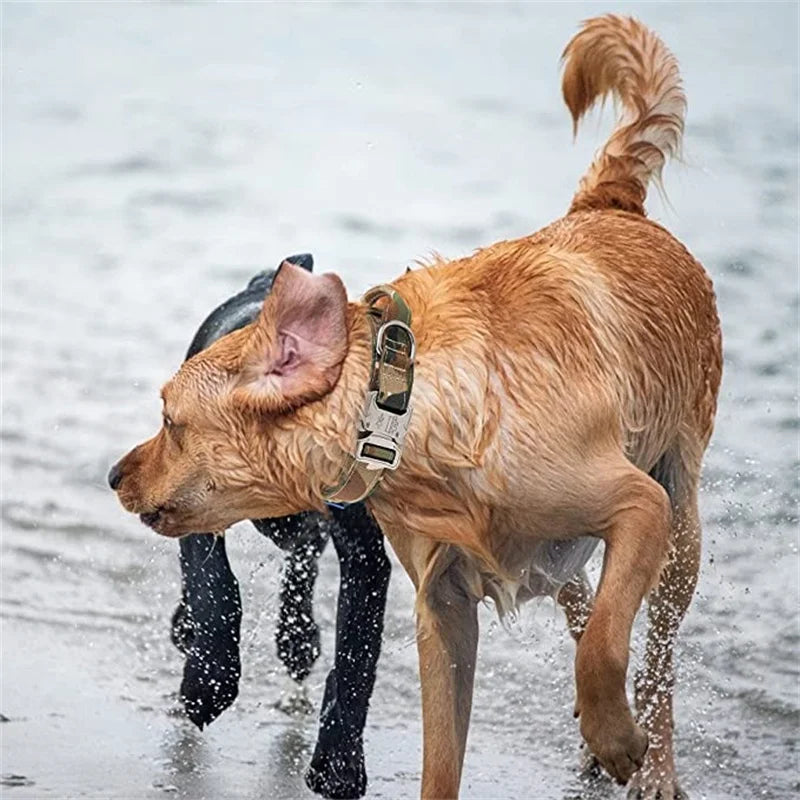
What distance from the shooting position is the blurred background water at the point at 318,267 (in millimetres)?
5840

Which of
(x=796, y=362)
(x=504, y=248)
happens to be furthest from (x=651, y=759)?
(x=796, y=362)

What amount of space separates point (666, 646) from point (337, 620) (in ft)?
3.30

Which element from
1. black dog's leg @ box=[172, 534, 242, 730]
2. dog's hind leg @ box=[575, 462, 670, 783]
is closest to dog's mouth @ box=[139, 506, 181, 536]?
black dog's leg @ box=[172, 534, 242, 730]

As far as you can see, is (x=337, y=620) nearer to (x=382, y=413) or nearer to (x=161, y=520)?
(x=161, y=520)

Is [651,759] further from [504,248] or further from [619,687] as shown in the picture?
[504,248]

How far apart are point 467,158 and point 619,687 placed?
9.05 m

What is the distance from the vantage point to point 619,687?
429 centimetres

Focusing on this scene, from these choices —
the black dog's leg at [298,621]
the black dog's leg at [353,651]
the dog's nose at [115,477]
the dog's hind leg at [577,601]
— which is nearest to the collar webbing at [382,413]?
the dog's nose at [115,477]

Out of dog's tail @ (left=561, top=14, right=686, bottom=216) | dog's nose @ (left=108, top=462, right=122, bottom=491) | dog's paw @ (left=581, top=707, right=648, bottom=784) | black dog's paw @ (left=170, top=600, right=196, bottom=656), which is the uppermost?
dog's tail @ (left=561, top=14, right=686, bottom=216)

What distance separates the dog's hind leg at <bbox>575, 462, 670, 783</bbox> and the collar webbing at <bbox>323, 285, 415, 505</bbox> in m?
0.49

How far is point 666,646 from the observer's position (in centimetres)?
560

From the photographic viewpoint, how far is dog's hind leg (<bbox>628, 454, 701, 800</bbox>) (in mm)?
5453

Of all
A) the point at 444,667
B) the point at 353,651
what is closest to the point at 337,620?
the point at 353,651

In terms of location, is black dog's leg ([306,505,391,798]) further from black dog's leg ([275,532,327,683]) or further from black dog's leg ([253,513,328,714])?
black dog's leg ([275,532,327,683])
